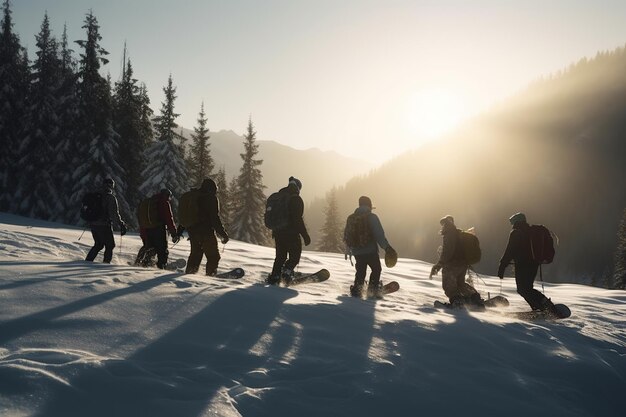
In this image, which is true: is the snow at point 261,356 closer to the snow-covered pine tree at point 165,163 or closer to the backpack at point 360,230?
the backpack at point 360,230

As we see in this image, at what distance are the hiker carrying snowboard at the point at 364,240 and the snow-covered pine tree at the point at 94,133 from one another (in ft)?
83.9

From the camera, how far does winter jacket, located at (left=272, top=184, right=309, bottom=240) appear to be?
26.8 feet

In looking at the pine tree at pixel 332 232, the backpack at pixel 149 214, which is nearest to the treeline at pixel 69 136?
the pine tree at pixel 332 232

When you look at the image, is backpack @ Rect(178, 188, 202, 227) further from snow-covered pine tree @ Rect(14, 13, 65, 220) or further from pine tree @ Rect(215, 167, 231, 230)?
pine tree @ Rect(215, 167, 231, 230)

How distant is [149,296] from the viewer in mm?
4988

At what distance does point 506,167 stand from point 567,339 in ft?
603

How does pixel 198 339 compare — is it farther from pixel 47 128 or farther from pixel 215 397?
pixel 47 128

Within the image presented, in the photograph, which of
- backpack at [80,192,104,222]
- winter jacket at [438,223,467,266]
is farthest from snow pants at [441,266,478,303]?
backpack at [80,192,104,222]

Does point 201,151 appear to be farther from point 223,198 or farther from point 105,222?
point 105,222

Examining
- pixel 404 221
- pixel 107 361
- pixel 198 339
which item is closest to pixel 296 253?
pixel 198 339

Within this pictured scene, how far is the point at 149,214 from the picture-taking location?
9.11 metres

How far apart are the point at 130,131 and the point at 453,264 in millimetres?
32110

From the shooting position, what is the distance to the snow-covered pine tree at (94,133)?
28969 mm

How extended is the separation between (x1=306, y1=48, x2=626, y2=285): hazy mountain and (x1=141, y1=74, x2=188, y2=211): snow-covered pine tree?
110338 mm
